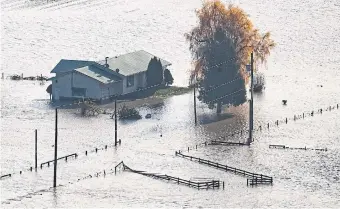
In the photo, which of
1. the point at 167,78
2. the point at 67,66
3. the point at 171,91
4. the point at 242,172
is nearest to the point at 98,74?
the point at 67,66

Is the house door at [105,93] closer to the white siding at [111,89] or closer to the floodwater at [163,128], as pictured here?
the white siding at [111,89]

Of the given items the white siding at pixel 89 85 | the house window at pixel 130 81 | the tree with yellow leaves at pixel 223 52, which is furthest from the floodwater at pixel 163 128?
the house window at pixel 130 81

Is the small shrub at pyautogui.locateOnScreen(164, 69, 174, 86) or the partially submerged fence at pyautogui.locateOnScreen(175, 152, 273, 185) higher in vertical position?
the small shrub at pyautogui.locateOnScreen(164, 69, 174, 86)

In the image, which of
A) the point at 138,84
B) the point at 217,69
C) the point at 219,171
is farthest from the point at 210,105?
the point at 219,171

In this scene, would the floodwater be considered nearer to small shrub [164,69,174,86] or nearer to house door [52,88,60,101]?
house door [52,88,60,101]

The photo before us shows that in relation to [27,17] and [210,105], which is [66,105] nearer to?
[210,105]

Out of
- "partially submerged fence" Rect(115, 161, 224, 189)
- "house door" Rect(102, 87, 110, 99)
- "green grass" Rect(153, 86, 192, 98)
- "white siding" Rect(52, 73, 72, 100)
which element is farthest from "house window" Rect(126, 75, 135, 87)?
"partially submerged fence" Rect(115, 161, 224, 189)
